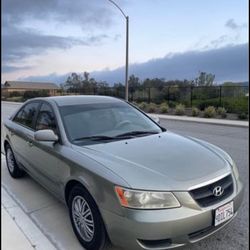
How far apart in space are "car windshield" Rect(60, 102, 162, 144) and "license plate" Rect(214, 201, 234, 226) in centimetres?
134

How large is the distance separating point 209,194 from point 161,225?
51 centimetres

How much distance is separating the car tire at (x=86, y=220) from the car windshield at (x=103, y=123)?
636 millimetres

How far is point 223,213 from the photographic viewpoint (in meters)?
2.81

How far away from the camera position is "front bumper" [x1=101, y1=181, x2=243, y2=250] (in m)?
2.54

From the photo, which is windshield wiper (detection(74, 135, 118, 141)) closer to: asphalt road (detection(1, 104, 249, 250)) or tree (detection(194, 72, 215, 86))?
Answer: asphalt road (detection(1, 104, 249, 250))

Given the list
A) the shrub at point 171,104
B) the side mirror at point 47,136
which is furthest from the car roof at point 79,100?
the shrub at point 171,104

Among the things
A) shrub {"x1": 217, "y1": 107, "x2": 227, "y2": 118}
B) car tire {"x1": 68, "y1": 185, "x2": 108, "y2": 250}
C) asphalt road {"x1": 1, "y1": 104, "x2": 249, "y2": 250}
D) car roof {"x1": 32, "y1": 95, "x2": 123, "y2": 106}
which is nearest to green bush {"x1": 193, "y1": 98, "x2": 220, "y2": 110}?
shrub {"x1": 217, "y1": 107, "x2": 227, "y2": 118}

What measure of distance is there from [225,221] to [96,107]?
6.92 ft

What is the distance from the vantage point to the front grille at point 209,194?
2662 mm

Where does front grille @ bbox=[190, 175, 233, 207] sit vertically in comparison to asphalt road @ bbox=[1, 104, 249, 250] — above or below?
above

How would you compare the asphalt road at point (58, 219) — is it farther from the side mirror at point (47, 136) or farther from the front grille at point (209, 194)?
the side mirror at point (47, 136)

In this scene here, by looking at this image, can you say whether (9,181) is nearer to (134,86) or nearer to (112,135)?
(112,135)

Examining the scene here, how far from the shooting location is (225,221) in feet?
9.43

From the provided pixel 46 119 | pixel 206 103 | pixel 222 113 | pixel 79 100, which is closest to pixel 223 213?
pixel 79 100
